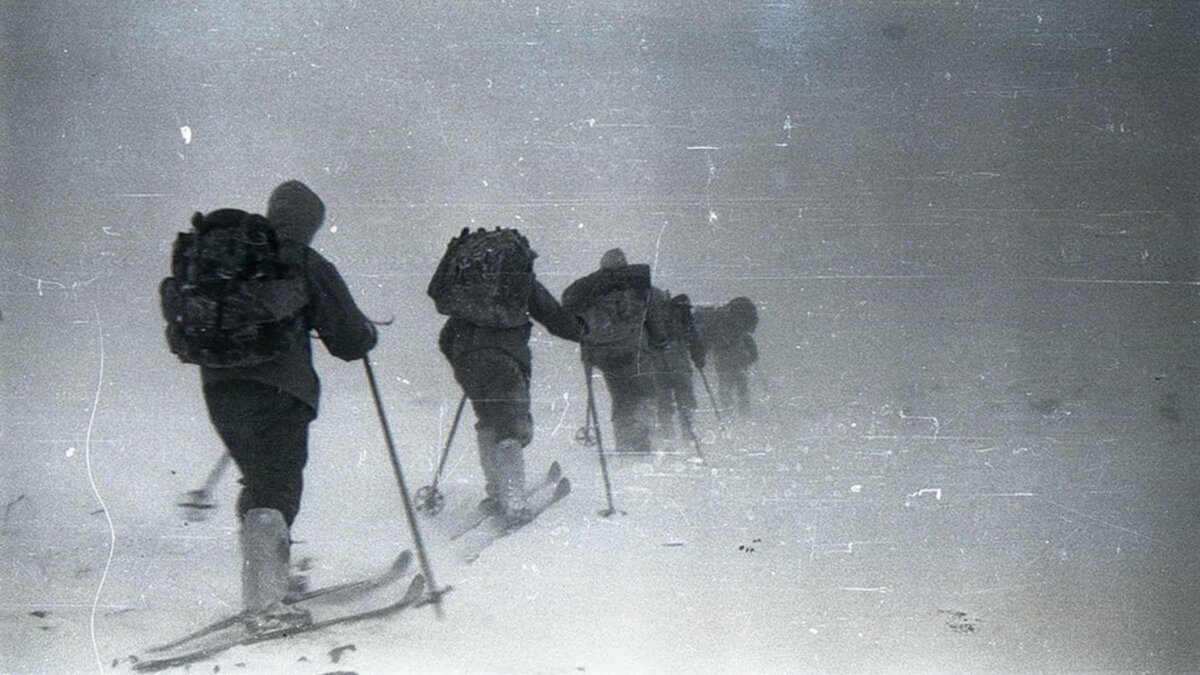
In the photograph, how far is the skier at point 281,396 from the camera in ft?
7.46

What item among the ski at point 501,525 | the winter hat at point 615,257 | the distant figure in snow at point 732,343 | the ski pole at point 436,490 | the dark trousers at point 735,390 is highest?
the winter hat at point 615,257

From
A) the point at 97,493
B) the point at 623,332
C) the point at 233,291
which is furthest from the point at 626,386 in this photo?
the point at 97,493

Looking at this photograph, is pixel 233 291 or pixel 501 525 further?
pixel 501 525

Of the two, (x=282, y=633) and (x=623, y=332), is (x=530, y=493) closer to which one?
(x=623, y=332)

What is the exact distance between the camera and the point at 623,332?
232 cm

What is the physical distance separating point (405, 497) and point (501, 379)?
0.30 m

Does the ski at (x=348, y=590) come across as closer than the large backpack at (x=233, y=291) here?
No

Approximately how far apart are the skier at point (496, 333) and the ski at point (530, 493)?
24 millimetres

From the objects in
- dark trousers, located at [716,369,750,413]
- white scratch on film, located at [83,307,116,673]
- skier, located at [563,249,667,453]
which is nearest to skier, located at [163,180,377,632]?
white scratch on film, located at [83,307,116,673]

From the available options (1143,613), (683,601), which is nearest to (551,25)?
(683,601)

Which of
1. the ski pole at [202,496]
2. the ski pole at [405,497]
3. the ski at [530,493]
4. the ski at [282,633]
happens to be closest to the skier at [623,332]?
the ski at [530,493]

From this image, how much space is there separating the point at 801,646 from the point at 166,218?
4.90 feet

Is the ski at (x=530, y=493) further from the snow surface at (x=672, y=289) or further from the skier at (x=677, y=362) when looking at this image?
the skier at (x=677, y=362)

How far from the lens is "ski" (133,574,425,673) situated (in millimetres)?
2365
